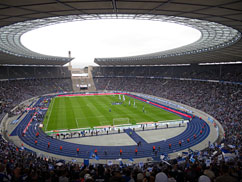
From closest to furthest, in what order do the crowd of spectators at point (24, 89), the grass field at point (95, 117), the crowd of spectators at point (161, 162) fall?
the crowd of spectators at point (161, 162), the grass field at point (95, 117), the crowd of spectators at point (24, 89)

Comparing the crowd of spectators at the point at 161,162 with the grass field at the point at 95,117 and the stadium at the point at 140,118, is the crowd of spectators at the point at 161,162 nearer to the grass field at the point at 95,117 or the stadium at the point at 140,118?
the stadium at the point at 140,118

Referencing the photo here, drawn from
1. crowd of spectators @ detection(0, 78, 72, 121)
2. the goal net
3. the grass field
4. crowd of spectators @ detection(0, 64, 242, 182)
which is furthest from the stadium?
crowd of spectators @ detection(0, 78, 72, 121)

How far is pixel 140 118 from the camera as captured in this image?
36156 mm

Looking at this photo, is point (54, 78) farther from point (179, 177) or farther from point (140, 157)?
point (179, 177)

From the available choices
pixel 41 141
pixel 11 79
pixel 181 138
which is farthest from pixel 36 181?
pixel 11 79

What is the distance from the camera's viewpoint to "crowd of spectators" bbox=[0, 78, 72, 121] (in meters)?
45.2

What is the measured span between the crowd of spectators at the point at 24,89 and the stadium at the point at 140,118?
1.55 ft

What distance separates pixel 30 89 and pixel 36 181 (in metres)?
65.7

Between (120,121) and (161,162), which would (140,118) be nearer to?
(120,121)

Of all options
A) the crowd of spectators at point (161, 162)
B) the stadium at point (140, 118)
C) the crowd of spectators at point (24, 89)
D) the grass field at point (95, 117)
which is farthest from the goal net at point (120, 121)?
the crowd of spectators at point (24, 89)

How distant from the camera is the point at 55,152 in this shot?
856 inches

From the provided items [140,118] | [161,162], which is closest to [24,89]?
[140,118]

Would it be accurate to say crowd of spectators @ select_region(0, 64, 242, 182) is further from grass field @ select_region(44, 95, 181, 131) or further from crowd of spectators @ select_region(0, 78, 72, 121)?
grass field @ select_region(44, 95, 181, 131)

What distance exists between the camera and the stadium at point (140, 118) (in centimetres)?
901
